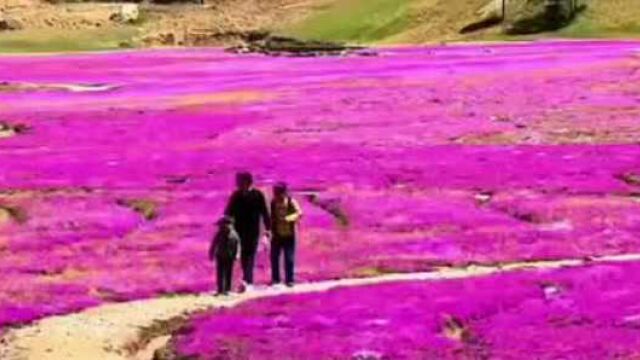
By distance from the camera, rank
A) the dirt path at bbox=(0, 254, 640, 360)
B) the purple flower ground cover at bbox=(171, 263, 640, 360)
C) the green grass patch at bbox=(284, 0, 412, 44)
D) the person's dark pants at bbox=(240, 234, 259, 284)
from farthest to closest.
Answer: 1. the green grass patch at bbox=(284, 0, 412, 44)
2. the person's dark pants at bbox=(240, 234, 259, 284)
3. the dirt path at bbox=(0, 254, 640, 360)
4. the purple flower ground cover at bbox=(171, 263, 640, 360)

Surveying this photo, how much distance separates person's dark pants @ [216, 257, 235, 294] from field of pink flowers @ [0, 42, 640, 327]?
155 centimetres

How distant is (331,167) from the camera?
6272 centimetres

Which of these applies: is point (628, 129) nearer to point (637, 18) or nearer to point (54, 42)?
point (637, 18)

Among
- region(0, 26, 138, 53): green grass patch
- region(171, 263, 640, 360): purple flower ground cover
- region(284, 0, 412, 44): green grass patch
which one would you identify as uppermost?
region(171, 263, 640, 360): purple flower ground cover

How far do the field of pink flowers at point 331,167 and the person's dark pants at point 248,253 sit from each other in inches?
73.1

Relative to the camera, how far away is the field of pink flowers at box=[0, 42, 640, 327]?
42.2 meters

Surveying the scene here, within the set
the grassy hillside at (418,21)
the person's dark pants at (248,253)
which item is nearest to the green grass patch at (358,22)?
the grassy hillside at (418,21)

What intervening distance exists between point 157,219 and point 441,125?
3382 centimetres

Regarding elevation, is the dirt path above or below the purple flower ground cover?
below

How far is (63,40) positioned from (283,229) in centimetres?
15624

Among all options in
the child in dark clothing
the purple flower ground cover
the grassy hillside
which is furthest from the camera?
the grassy hillside

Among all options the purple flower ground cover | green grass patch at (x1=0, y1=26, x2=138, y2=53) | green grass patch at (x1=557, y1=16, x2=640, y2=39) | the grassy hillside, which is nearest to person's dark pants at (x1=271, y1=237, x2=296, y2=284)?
the purple flower ground cover

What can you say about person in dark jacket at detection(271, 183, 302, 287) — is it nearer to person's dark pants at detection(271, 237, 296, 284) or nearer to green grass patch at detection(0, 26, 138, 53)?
person's dark pants at detection(271, 237, 296, 284)

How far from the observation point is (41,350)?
30609 millimetres
